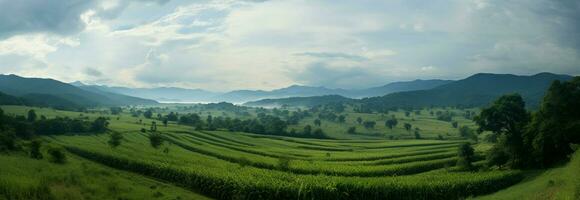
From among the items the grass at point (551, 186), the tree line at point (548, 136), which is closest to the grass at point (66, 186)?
the grass at point (551, 186)

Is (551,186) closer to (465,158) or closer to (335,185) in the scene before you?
(335,185)

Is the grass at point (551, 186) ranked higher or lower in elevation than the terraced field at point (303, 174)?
higher

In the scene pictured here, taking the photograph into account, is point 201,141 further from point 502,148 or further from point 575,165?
point 575,165

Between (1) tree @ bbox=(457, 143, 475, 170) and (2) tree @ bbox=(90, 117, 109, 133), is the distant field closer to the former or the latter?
(1) tree @ bbox=(457, 143, 475, 170)

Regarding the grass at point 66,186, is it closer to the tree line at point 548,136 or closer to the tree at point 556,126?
the tree line at point 548,136

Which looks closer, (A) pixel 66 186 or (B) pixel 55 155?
(A) pixel 66 186

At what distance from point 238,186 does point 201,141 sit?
74.3 meters

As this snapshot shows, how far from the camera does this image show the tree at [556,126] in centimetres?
7050

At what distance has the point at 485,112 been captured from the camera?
9369cm

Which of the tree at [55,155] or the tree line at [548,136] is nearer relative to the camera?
the tree line at [548,136]

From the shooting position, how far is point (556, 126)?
236ft

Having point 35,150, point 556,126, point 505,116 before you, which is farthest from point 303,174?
point 35,150

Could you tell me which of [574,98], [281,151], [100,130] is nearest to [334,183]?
[574,98]

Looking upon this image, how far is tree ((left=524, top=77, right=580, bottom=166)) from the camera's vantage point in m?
70.5
